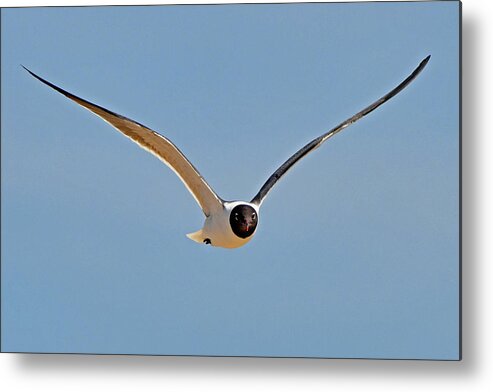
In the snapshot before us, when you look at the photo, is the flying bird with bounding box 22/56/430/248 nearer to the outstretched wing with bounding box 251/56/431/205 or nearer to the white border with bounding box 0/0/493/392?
the outstretched wing with bounding box 251/56/431/205

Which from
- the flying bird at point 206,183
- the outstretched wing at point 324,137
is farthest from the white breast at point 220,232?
the outstretched wing at point 324,137

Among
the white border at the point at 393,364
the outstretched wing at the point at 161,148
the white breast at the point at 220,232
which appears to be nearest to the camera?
the white border at the point at 393,364

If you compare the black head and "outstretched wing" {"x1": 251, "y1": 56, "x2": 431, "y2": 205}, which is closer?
"outstretched wing" {"x1": 251, "y1": 56, "x2": 431, "y2": 205}

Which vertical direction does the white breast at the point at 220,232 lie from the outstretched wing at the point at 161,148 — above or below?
below

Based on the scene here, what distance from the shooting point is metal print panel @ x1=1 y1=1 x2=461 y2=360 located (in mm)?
4629

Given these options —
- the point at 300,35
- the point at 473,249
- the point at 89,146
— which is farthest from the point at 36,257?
the point at 473,249

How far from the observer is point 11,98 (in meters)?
4.93

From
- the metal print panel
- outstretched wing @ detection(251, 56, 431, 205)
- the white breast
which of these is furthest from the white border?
the white breast

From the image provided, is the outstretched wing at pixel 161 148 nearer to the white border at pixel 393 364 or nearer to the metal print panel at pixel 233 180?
the metal print panel at pixel 233 180

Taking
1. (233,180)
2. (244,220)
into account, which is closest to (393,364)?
(244,220)

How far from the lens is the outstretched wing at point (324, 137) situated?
15.2 feet

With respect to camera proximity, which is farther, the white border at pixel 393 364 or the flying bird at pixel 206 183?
the flying bird at pixel 206 183

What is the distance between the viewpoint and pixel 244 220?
15.7 ft

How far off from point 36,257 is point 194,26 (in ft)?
3.31
